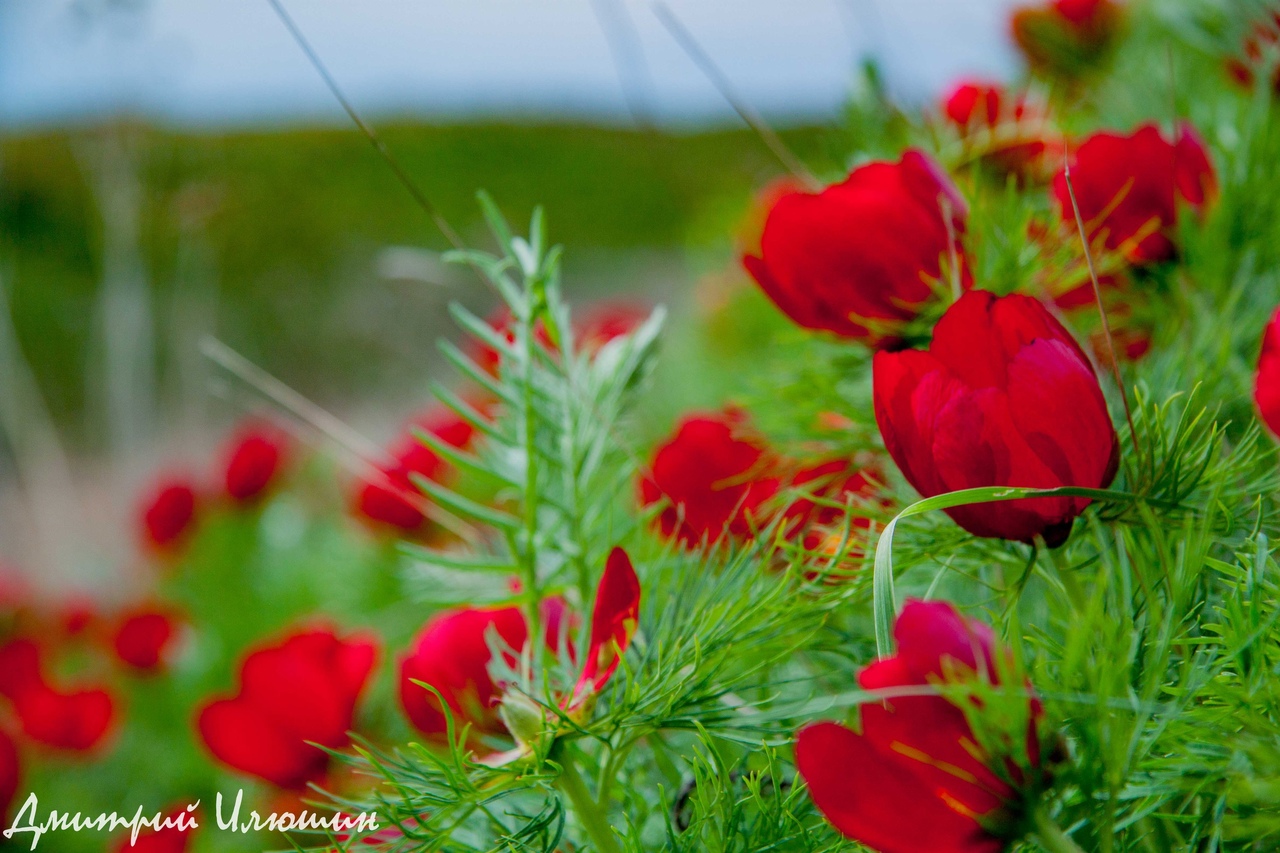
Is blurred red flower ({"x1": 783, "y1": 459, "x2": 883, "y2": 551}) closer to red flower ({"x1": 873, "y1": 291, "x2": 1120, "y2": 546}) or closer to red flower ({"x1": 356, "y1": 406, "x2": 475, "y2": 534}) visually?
red flower ({"x1": 873, "y1": 291, "x2": 1120, "y2": 546})

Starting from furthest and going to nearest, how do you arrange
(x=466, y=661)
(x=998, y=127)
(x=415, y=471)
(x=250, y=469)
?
(x=250, y=469)
(x=415, y=471)
(x=998, y=127)
(x=466, y=661)

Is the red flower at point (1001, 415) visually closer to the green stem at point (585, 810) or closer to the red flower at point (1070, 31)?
the green stem at point (585, 810)

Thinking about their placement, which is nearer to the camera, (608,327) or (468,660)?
(468,660)

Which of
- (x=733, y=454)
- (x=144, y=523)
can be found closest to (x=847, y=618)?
(x=733, y=454)

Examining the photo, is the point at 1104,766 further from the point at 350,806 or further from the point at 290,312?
the point at 290,312

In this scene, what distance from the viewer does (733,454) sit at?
0.79 feet

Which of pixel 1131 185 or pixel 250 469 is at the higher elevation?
pixel 1131 185

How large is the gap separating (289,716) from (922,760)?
0.23 metres

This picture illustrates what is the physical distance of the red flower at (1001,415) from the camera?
5.5 inches

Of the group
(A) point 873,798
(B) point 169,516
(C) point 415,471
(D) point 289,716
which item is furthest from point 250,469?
(A) point 873,798

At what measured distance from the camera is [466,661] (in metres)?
0.21

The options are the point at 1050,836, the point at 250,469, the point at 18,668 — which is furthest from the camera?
the point at 250,469


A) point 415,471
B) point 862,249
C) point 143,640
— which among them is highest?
point 862,249

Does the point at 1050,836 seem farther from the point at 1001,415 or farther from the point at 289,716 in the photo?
the point at 289,716
